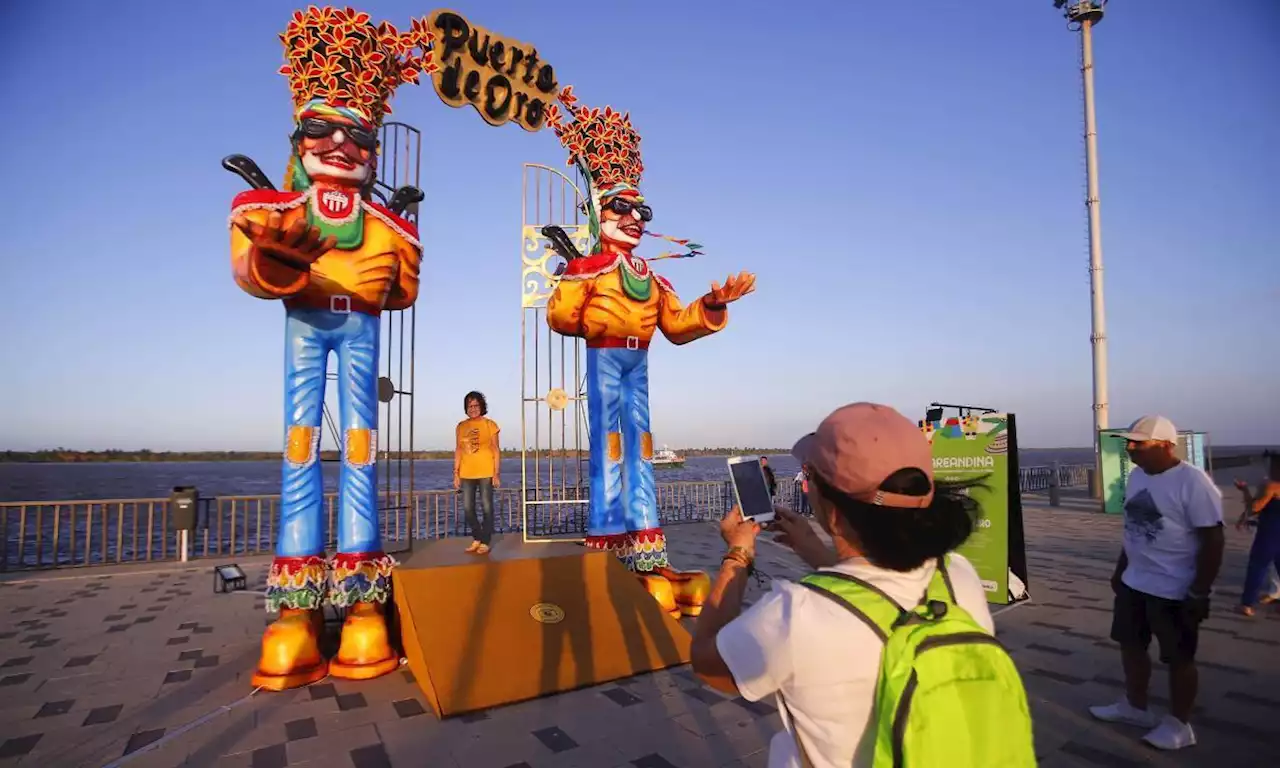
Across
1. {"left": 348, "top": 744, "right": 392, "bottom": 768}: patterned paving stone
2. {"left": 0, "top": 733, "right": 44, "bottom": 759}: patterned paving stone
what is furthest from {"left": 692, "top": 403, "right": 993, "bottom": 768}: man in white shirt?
{"left": 0, "top": 733, "right": 44, "bottom": 759}: patterned paving stone

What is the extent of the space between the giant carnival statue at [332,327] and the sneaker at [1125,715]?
4511 millimetres

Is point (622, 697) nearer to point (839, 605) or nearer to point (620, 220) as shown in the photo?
point (839, 605)

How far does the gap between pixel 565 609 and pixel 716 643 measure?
12.7 ft

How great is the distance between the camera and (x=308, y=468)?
4883 mm

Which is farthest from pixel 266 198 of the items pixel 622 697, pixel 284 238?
pixel 622 697

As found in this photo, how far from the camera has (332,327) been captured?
16.7ft

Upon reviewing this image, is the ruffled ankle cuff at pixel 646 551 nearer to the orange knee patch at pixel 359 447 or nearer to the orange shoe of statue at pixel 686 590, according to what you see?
the orange shoe of statue at pixel 686 590

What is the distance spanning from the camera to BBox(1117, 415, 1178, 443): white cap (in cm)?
387

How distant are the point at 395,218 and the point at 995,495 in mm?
5165

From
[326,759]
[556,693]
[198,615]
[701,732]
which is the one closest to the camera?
[326,759]

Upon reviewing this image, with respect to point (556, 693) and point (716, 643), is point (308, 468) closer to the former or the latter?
point (556, 693)

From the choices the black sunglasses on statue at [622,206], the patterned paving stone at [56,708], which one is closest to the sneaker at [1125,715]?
the black sunglasses on statue at [622,206]

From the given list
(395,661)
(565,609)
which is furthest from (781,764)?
(395,661)

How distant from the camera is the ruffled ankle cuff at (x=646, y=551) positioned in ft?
20.1
